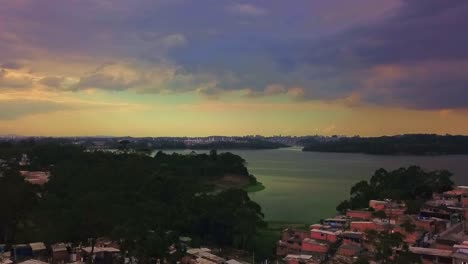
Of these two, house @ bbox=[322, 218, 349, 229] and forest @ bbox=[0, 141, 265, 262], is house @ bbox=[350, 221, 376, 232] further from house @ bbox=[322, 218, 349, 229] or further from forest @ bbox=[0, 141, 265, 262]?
forest @ bbox=[0, 141, 265, 262]

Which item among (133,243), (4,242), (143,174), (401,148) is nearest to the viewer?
(133,243)

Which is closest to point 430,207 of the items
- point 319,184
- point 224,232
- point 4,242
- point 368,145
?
point 224,232

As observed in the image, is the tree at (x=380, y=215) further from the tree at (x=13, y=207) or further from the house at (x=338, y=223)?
the tree at (x=13, y=207)

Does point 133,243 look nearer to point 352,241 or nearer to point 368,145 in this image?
point 352,241

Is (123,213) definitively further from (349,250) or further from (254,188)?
(254,188)

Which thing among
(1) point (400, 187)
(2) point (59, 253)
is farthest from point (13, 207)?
(1) point (400, 187)

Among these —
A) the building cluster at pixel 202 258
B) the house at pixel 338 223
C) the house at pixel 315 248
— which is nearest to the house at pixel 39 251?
the building cluster at pixel 202 258
